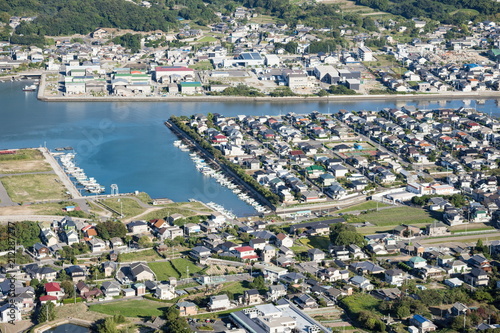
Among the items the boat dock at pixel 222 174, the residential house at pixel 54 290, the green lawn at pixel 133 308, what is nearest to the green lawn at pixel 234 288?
the green lawn at pixel 133 308

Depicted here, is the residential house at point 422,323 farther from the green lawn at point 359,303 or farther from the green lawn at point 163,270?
the green lawn at point 163,270

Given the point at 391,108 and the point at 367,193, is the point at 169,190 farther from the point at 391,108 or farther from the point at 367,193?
the point at 391,108

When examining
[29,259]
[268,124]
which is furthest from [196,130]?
[29,259]

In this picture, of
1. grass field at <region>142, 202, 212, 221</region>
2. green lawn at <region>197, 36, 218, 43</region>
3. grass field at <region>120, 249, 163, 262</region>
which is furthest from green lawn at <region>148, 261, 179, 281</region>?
green lawn at <region>197, 36, 218, 43</region>

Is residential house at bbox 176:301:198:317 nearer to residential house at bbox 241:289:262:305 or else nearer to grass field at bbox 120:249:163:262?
residential house at bbox 241:289:262:305

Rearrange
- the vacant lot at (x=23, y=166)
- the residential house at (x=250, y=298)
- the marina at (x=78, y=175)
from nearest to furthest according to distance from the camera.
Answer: the residential house at (x=250, y=298) < the marina at (x=78, y=175) < the vacant lot at (x=23, y=166)

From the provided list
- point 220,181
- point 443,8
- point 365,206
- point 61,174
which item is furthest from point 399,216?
point 443,8
